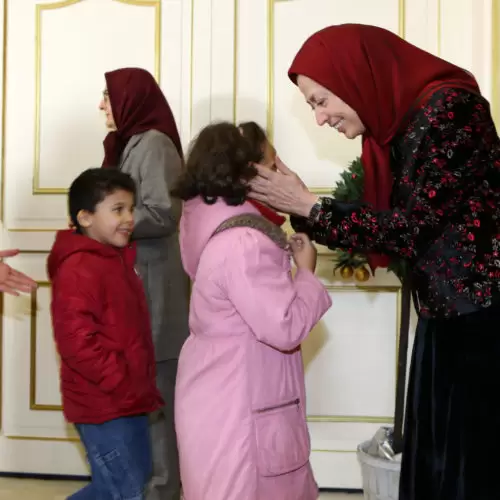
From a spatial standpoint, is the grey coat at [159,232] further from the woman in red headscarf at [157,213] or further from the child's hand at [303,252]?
the child's hand at [303,252]

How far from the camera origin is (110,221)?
6.57 ft

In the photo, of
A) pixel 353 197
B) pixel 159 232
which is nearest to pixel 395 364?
pixel 353 197

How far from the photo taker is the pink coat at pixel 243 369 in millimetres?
1515

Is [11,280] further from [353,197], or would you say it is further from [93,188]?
[353,197]

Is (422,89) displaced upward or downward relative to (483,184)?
upward

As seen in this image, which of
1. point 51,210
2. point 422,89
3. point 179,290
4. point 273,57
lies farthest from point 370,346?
point 422,89

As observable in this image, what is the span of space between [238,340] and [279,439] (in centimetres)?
23

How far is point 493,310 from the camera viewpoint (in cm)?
130

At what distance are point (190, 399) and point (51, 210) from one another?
1519 mm

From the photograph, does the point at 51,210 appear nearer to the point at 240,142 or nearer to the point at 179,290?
the point at 179,290

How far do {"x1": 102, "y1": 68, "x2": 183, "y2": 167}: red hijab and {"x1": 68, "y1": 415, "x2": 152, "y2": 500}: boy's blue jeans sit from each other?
0.91m

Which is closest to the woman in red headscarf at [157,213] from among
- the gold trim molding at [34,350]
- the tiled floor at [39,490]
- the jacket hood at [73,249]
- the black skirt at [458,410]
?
the jacket hood at [73,249]

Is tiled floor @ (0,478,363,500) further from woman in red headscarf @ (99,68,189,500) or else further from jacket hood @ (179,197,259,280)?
jacket hood @ (179,197,259,280)

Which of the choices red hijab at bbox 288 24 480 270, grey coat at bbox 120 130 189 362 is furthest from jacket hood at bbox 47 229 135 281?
red hijab at bbox 288 24 480 270
